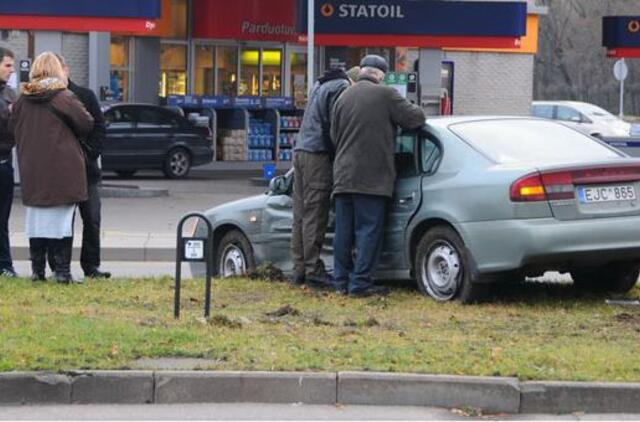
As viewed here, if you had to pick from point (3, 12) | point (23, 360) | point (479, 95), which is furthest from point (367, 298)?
point (479, 95)

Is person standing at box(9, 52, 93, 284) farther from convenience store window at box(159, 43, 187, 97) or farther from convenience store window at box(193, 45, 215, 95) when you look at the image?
convenience store window at box(193, 45, 215, 95)

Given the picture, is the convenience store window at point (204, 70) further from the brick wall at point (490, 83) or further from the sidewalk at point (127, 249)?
the sidewalk at point (127, 249)

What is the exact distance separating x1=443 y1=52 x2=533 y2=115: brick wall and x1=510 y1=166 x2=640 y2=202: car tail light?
1060 inches

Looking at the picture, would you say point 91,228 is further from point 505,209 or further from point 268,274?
point 505,209

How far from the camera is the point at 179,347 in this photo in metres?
7.94

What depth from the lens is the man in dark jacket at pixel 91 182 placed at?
10961 mm

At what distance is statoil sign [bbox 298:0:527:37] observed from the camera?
26984 millimetres


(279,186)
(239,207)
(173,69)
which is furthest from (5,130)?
(173,69)

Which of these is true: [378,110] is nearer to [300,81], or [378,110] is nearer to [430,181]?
[430,181]

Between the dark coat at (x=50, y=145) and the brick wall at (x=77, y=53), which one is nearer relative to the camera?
the dark coat at (x=50, y=145)

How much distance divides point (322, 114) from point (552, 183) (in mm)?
2105

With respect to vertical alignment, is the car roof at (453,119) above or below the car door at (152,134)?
above

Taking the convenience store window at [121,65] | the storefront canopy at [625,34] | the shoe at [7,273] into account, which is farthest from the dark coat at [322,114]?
the convenience store window at [121,65]

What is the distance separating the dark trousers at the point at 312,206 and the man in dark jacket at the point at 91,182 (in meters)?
1.67
